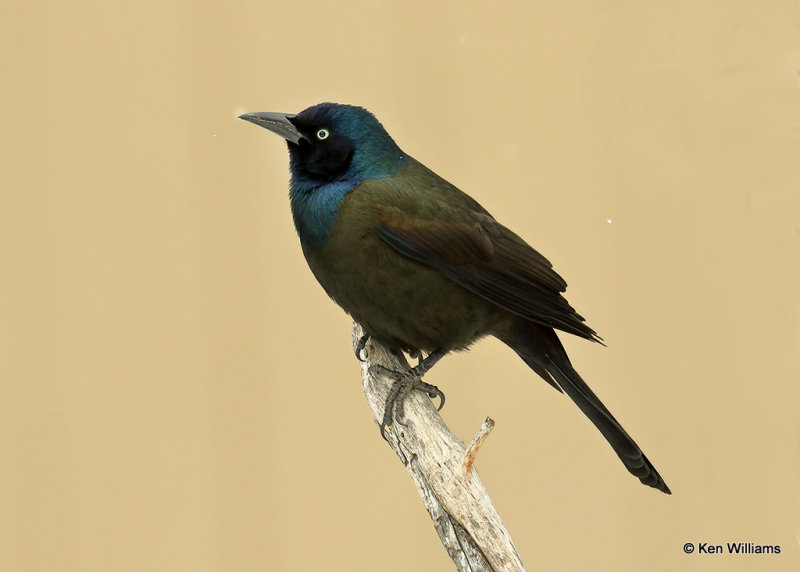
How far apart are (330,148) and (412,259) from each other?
493 millimetres

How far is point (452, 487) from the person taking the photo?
3.48 m

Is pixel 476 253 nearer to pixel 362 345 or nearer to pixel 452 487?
pixel 362 345

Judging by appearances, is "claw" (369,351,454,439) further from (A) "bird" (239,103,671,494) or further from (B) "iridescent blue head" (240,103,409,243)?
(B) "iridescent blue head" (240,103,409,243)

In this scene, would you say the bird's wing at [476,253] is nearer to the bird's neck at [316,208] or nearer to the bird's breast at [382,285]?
the bird's breast at [382,285]

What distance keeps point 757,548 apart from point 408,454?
4.61ft

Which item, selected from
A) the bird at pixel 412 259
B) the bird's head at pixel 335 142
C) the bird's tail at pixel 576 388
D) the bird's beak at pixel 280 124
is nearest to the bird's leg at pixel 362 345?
the bird at pixel 412 259

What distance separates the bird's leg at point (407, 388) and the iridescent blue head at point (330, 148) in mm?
589

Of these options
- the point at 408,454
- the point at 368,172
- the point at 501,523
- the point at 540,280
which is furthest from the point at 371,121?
the point at 501,523

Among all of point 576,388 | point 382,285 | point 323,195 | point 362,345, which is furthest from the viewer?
point 362,345

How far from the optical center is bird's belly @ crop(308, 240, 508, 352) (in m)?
3.62

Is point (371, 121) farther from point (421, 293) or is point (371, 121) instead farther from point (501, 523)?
point (501, 523)

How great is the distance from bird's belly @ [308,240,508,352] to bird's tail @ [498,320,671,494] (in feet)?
0.78

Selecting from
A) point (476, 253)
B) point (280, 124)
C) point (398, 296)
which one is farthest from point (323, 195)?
point (476, 253)

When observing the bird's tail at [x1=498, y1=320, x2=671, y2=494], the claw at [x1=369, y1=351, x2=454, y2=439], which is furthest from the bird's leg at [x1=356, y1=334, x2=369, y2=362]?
the bird's tail at [x1=498, y1=320, x2=671, y2=494]
